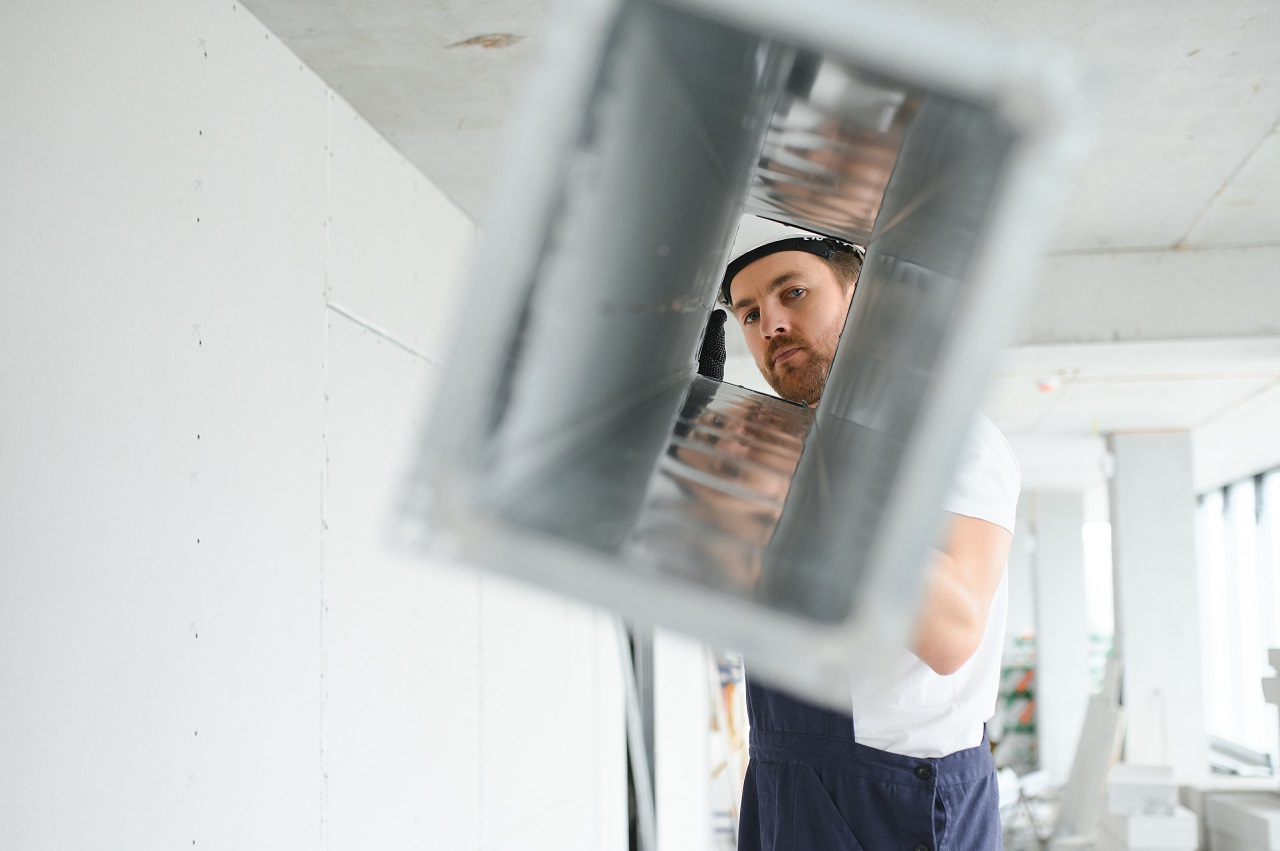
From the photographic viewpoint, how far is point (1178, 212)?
394 centimetres

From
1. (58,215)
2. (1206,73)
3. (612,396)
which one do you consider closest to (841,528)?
(612,396)

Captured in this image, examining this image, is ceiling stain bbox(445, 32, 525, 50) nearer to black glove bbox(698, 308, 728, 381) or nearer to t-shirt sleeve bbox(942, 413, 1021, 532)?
black glove bbox(698, 308, 728, 381)

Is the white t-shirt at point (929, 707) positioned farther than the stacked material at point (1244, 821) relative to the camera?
No

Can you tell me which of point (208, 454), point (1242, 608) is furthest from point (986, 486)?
point (1242, 608)

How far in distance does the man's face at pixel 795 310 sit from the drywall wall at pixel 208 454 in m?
0.55

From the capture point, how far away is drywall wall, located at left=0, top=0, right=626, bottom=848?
62.1 inches

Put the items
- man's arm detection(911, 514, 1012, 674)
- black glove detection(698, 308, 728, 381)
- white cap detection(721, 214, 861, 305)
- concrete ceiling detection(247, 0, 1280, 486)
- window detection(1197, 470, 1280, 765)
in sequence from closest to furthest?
man's arm detection(911, 514, 1012, 674)
white cap detection(721, 214, 861, 305)
black glove detection(698, 308, 728, 381)
concrete ceiling detection(247, 0, 1280, 486)
window detection(1197, 470, 1280, 765)

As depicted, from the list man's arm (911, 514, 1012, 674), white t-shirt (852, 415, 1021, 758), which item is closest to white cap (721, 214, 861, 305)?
white t-shirt (852, 415, 1021, 758)

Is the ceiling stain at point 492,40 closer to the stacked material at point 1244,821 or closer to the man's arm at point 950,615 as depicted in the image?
the man's arm at point 950,615

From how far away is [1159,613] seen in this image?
282 inches

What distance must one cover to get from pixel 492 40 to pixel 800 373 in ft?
5.48

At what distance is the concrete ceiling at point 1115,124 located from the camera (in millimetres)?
2467

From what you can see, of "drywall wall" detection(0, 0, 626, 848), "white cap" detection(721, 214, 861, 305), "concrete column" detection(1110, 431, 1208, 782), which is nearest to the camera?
"white cap" detection(721, 214, 861, 305)

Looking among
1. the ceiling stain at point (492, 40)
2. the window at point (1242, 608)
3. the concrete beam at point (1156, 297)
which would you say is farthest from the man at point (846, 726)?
the window at point (1242, 608)
